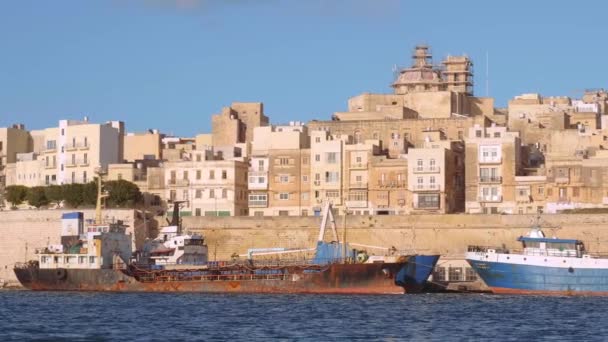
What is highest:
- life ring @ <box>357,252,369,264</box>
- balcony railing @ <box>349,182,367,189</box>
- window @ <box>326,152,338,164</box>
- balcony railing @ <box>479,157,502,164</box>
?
window @ <box>326,152,338,164</box>

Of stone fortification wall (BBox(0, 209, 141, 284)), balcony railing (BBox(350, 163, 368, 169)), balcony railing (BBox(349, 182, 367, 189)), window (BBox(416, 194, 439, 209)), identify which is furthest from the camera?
balcony railing (BBox(350, 163, 368, 169))

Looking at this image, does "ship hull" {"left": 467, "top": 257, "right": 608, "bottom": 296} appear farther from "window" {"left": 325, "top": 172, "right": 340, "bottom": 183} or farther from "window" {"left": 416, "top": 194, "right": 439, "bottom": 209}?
"window" {"left": 325, "top": 172, "right": 340, "bottom": 183}

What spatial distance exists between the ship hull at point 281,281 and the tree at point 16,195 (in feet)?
72.2

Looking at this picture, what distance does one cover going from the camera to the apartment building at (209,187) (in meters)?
88.2

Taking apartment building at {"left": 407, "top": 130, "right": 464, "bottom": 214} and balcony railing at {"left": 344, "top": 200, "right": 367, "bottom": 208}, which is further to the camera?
balcony railing at {"left": 344, "top": 200, "right": 367, "bottom": 208}

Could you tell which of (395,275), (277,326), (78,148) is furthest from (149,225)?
(277,326)

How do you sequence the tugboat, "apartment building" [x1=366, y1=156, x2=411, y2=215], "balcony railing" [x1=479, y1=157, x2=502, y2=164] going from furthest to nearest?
"apartment building" [x1=366, y1=156, x2=411, y2=215] → "balcony railing" [x1=479, y1=157, x2=502, y2=164] → the tugboat

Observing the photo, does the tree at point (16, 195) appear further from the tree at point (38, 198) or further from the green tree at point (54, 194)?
the green tree at point (54, 194)

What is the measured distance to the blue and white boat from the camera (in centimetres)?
6681

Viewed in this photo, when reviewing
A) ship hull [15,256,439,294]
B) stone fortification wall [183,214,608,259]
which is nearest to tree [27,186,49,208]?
stone fortification wall [183,214,608,259]

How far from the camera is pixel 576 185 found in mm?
81562

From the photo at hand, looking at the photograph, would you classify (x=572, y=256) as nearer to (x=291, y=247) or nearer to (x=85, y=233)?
(x=291, y=247)

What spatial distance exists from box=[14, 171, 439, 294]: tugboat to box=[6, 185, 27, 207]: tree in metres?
19.2

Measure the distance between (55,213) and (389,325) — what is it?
36123mm
